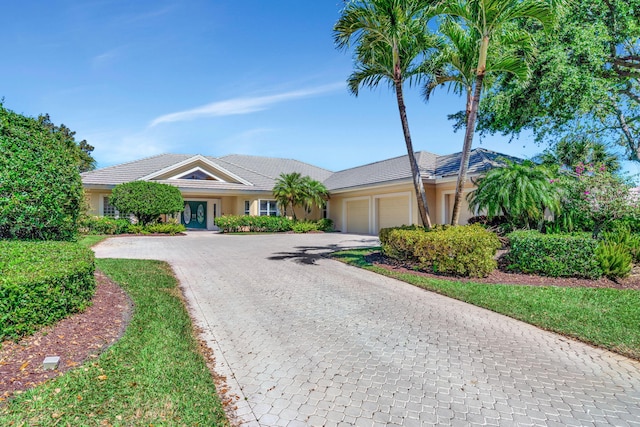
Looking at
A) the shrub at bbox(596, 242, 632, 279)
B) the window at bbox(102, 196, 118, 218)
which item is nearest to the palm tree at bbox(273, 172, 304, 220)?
the window at bbox(102, 196, 118, 218)

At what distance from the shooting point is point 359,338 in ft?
16.2

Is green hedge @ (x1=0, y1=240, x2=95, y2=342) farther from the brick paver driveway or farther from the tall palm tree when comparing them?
the tall palm tree

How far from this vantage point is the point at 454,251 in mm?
8539

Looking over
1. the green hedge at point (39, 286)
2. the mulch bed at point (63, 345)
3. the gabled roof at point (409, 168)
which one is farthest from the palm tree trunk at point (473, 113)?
the green hedge at point (39, 286)

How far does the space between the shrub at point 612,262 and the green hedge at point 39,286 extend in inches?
398

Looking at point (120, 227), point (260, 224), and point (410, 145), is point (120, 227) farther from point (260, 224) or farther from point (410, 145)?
point (410, 145)

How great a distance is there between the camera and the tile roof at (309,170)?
19.1 metres

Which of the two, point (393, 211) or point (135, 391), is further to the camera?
point (393, 211)

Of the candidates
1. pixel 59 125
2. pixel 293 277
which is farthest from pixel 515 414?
pixel 59 125

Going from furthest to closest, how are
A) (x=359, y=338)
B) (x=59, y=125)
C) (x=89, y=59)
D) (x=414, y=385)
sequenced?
(x=59, y=125) < (x=89, y=59) < (x=359, y=338) < (x=414, y=385)

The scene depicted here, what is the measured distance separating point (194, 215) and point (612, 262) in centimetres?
2413

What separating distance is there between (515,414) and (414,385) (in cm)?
90

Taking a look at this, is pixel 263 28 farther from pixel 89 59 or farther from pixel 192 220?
pixel 192 220

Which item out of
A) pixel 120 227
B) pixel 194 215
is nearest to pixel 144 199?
pixel 120 227
